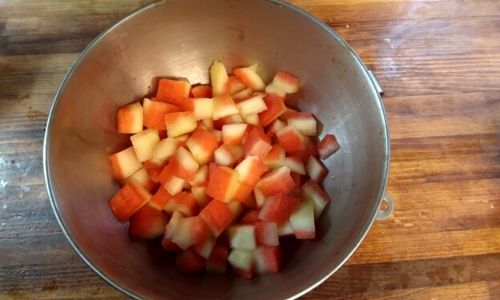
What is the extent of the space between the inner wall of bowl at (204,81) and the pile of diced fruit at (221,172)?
1.3 inches

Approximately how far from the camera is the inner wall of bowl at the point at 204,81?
2.85 ft

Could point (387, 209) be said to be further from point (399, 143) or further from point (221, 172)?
point (221, 172)

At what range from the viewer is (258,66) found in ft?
3.80

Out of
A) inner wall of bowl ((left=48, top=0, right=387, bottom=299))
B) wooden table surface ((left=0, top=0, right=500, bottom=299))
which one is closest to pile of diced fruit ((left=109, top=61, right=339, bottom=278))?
inner wall of bowl ((left=48, top=0, right=387, bottom=299))

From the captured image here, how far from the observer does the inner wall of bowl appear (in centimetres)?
87

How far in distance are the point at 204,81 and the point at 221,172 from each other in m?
0.30

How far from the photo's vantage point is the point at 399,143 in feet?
3.74

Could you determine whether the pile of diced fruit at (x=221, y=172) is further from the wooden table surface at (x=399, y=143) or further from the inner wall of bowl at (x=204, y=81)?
the wooden table surface at (x=399, y=143)

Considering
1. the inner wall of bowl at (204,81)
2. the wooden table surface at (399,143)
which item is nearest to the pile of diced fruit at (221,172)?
the inner wall of bowl at (204,81)

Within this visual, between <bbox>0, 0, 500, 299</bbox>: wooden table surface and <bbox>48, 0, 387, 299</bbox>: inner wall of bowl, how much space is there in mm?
119

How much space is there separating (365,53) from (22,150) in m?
0.89

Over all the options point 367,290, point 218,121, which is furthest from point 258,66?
point 367,290

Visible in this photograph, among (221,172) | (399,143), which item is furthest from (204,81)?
(399,143)

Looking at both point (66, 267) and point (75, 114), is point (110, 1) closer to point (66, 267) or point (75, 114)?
point (75, 114)
